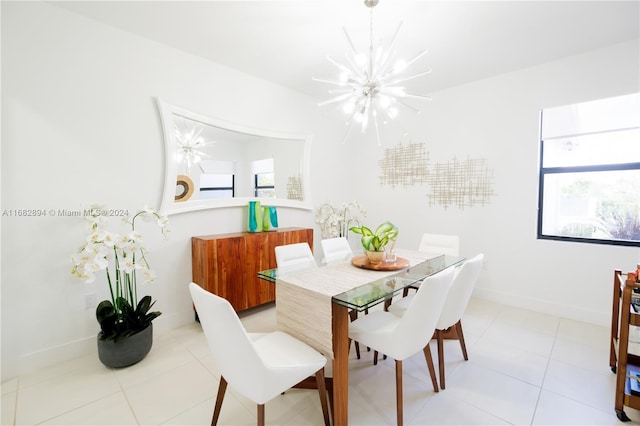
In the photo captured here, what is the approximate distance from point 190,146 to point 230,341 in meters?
2.21

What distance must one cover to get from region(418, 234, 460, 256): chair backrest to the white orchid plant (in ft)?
7.98

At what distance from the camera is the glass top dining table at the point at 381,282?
1.43 m

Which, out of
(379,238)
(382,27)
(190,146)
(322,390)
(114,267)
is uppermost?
(382,27)

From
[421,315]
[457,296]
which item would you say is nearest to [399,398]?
[421,315]

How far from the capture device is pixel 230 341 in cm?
113

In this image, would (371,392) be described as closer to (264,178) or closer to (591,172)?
(264,178)

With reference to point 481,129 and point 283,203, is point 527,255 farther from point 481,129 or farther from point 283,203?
point 283,203

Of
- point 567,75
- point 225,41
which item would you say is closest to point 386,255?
point 225,41

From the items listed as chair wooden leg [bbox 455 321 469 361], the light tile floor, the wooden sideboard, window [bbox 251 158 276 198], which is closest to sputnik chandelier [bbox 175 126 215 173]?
window [bbox 251 158 276 198]

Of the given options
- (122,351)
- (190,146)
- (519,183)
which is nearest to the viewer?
(122,351)

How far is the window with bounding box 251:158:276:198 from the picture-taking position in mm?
3287

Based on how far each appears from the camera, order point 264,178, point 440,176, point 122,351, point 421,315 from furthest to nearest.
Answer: point 440,176 → point 264,178 → point 122,351 → point 421,315

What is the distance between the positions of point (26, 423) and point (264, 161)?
2742 mm

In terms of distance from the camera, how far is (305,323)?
1570mm
